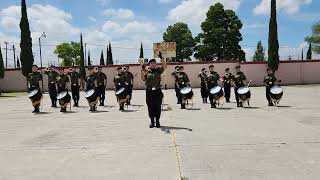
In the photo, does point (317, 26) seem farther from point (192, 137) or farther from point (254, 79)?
point (192, 137)

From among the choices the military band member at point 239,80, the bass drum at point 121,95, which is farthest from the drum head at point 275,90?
the bass drum at point 121,95

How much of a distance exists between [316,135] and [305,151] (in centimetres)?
213

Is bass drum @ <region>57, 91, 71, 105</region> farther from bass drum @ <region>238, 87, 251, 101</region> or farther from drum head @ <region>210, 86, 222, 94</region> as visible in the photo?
bass drum @ <region>238, 87, 251, 101</region>

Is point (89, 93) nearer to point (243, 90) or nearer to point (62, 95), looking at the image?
point (62, 95)

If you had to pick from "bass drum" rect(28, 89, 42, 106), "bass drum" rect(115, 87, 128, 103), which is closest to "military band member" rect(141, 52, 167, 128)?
"bass drum" rect(115, 87, 128, 103)

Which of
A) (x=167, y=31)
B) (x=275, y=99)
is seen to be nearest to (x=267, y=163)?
(x=275, y=99)

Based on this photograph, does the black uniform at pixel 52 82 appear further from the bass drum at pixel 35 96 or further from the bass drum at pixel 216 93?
the bass drum at pixel 216 93

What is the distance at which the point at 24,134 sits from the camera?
12.4 meters

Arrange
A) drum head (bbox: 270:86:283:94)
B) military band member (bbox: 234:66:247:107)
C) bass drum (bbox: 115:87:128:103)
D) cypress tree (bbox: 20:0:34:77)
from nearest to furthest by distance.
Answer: bass drum (bbox: 115:87:128:103)
drum head (bbox: 270:86:283:94)
military band member (bbox: 234:66:247:107)
cypress tree (bbox: 20:0:34:77)

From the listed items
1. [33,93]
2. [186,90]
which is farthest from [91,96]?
[186,90]

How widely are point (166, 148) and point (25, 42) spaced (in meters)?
37.4

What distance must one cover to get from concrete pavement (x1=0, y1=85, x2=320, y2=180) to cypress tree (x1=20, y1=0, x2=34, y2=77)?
29.9 metres

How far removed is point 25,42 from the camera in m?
44.2

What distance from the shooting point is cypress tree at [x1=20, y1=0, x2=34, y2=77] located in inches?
1732
